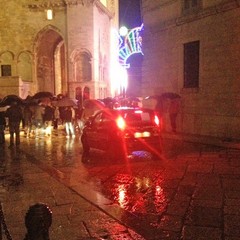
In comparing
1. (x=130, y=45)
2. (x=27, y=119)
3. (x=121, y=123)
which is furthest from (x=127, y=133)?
(x=130, y=45)

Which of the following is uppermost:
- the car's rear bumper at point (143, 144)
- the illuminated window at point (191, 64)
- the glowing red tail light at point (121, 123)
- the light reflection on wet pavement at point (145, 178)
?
the illuminated window at point (191, 64)

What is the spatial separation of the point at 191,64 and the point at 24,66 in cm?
2570

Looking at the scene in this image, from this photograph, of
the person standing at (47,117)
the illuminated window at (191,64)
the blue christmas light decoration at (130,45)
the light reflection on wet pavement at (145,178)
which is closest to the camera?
the light reflection on wet pavement at (145,178)

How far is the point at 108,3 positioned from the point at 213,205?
1718 inches

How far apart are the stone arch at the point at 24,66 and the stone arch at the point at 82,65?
4.72 meters

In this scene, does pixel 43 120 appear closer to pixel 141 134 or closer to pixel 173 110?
pixel 173 110

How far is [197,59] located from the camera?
54.4 feet

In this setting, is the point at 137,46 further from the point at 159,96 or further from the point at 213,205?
the point at 213,205

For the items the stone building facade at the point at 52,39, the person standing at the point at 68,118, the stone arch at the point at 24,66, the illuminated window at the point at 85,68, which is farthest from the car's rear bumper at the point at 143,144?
the stone arch at the point at 24,66

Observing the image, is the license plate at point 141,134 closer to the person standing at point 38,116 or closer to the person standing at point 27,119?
the person standing at point 38,116

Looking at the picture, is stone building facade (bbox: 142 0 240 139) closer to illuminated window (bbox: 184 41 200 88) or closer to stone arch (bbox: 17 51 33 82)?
illuminated window (bbox: 184 41 200 88)

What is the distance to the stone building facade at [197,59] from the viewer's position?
14539 mm

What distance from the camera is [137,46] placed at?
4191 cm

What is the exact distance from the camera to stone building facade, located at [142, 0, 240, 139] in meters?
14.5
